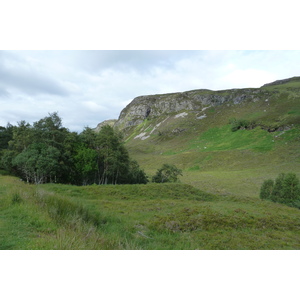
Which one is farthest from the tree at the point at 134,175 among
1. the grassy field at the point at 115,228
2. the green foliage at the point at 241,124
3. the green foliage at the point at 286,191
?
the green foliage at the point at 241,124

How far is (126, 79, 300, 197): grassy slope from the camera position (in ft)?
168

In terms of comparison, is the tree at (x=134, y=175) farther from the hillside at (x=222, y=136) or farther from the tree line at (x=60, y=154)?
the hillside at (x=222, y=136)

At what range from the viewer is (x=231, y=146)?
8312cm

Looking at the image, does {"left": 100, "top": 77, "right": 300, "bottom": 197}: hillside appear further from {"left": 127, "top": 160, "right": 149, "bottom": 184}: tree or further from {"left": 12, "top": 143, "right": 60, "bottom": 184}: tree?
{"left": 12, "top": 143, "right": 60, "bottom": 184}: tree

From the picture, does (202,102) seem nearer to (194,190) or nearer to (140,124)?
(140,124)

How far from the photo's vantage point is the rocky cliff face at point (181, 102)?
135 meters

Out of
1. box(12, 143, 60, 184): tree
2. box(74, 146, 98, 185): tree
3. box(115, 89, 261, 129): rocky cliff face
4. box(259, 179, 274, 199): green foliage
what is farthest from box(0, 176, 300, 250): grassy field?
box(115, 89, 261, 129): rocky cliff face

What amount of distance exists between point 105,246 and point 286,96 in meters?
135

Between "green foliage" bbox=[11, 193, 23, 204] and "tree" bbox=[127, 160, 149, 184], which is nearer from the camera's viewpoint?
"green foliage" bbox=[11, 193, 23, 204]

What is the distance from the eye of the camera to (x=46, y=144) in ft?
90.9

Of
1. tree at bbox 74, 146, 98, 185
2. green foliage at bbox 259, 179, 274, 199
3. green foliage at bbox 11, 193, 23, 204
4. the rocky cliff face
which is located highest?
the rocky cliff face

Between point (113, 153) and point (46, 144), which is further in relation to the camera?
point (113, 153)

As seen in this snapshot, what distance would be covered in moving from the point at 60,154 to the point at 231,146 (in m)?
73.0

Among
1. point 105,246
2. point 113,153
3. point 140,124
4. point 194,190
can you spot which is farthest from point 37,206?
point 140,124
